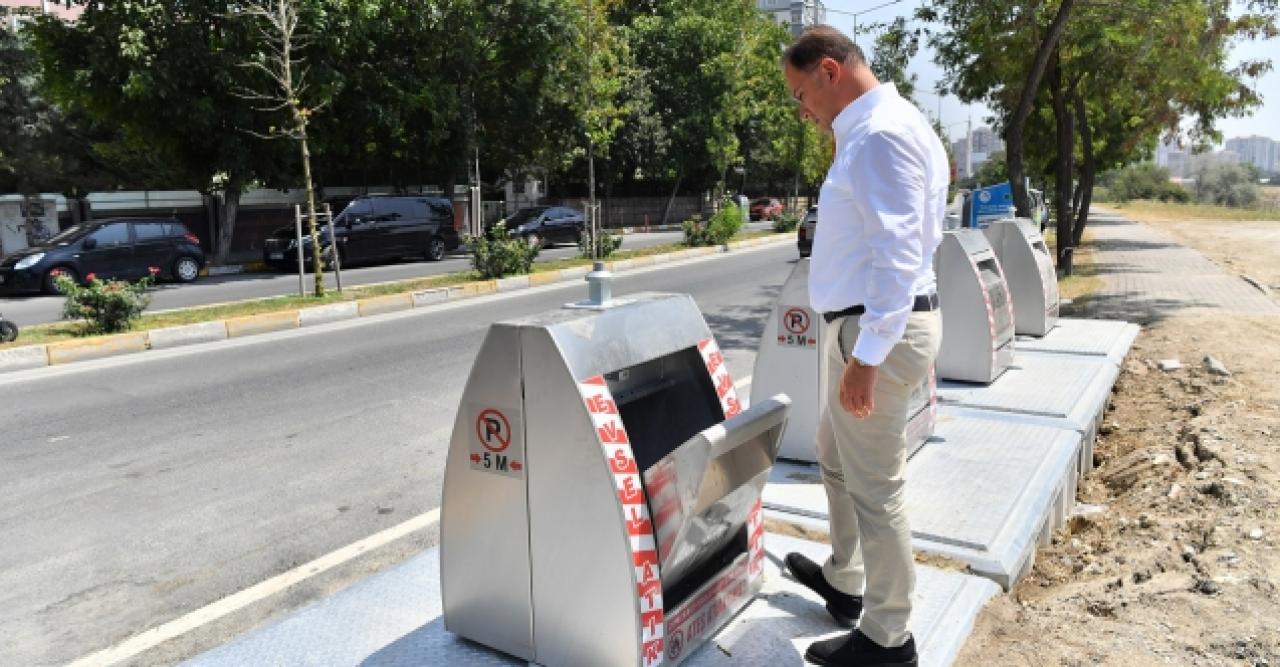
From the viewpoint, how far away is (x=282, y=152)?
68.9ft

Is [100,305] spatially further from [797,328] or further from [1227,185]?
[1227,185]

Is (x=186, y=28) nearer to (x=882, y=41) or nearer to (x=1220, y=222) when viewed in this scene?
(x=882, y=41)

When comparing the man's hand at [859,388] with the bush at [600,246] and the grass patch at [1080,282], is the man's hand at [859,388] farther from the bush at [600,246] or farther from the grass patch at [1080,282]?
the bush at [600,246]

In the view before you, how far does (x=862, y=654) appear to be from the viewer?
2.74 m

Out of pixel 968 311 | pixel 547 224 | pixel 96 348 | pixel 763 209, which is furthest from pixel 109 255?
pixel 763 209

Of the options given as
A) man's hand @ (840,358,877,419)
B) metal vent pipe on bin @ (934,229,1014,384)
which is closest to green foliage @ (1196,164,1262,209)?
metal vent pipe on bin @ (934,229,1014,384)

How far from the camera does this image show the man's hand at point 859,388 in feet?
8.10

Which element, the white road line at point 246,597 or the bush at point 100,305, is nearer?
the white road line at point 246,597

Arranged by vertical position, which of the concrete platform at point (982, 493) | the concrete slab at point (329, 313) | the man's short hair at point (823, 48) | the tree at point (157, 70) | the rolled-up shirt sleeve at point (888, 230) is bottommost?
the concrete platform at point (982, 493)

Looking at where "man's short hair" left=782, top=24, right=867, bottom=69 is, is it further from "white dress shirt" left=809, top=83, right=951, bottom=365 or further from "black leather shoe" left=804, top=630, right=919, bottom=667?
"black leather shoe" left=804, top=630, right=919, bottom=667

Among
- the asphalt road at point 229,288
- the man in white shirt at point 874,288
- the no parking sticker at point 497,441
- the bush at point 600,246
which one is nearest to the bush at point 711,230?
the bush at point 600,246

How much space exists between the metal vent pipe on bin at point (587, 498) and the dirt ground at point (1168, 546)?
3.35 ft

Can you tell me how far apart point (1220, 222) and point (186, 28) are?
37925 mm

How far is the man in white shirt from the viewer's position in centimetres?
245
